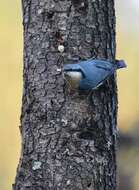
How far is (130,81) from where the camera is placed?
7.45 metres

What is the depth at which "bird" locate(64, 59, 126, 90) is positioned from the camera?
2.23 metres

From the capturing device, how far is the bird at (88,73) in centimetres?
223

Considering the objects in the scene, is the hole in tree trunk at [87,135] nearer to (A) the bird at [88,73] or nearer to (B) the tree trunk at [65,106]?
(B) the tree trunk at [65,106]

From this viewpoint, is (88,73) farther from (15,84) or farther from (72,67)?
(15,84)

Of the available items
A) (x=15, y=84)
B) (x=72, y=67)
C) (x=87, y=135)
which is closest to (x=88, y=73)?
(x=72, y=67)

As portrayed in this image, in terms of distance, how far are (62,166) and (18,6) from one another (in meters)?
5.03

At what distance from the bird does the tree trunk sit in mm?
66

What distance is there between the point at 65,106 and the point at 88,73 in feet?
0.48

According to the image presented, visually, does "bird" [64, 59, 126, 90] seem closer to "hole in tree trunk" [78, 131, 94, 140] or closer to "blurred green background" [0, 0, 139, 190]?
"hole in tree trunk" [78, 131, 94, 140]

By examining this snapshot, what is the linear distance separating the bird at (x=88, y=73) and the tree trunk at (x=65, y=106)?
0.07 metres

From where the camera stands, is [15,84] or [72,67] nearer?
[72,67]

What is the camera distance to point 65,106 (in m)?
2.34

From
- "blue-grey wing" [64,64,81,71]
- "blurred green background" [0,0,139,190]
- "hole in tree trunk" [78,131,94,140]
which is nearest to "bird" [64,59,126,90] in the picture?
"blue-grey wing" [64,64,81,71]

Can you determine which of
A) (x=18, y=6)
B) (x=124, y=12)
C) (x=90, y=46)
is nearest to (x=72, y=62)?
(x=90, y=46)
